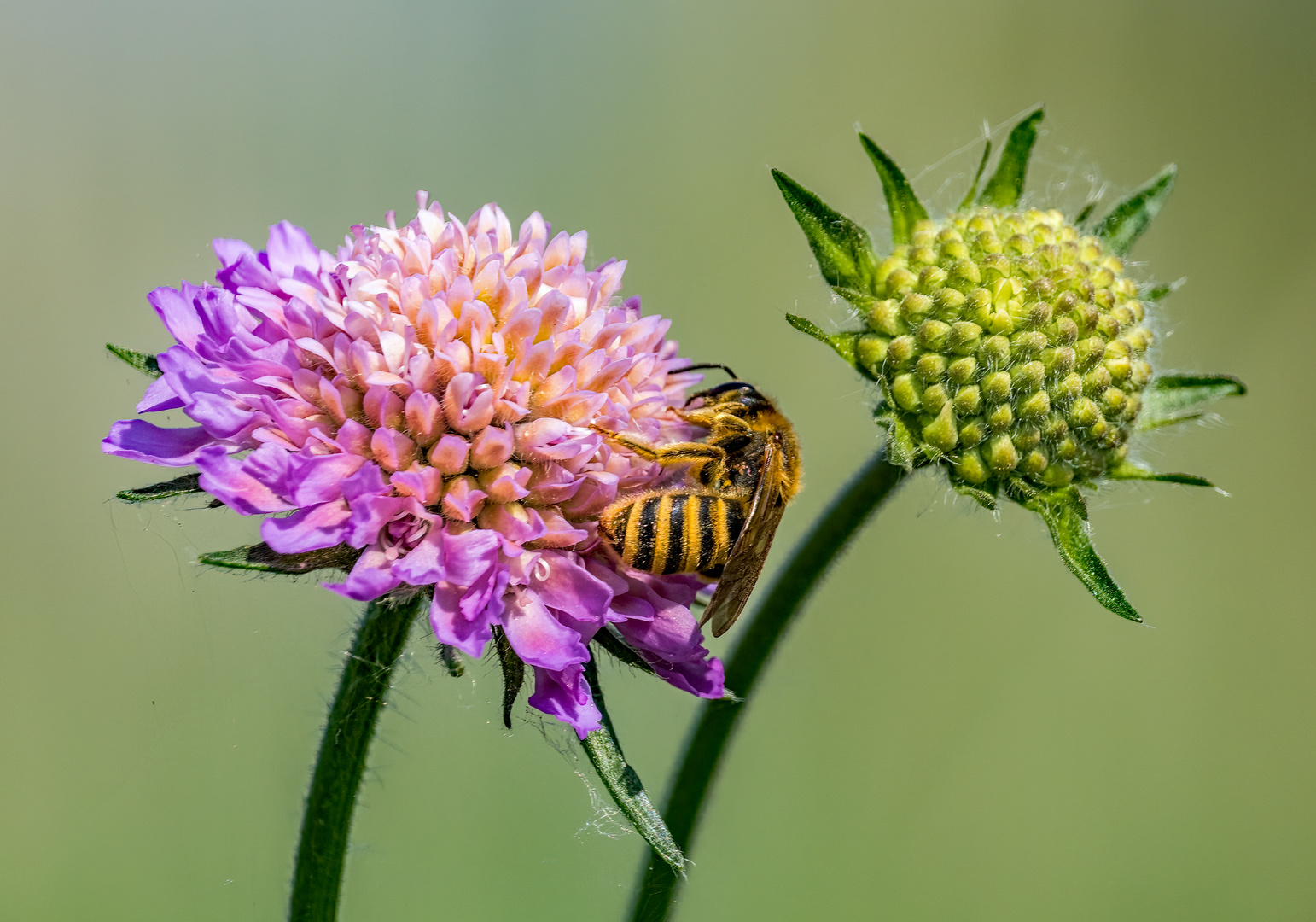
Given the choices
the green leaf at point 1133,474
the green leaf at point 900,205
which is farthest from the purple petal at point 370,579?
the green leaf at point 1133,474

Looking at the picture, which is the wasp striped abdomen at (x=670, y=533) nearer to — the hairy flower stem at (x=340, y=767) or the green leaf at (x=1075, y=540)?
the hairy flower stem at (x=340, y=767)

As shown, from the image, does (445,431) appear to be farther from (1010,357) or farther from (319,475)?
(1010,357)

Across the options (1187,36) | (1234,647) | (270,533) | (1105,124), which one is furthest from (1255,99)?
(270,533)

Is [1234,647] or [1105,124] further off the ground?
[1105,124]

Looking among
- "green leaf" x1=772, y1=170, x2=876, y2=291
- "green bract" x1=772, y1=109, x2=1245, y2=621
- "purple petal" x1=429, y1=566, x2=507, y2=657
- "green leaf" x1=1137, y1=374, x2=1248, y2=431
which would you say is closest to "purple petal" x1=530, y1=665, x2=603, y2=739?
"purple petal" x1=429, y1=566, x2=507, y2=657

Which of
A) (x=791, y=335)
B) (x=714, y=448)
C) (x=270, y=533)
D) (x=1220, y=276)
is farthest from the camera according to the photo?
(x=1220, y=276)

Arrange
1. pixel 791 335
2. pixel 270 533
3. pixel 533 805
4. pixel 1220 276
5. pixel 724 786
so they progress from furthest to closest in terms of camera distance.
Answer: pixel 1220 276
pixel 791 335
pixel 724 786
pixel 533 805
pixel 270 533

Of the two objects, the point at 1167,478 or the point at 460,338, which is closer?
the point at 460,338

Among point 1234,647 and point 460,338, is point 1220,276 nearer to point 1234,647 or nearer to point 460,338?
point 1234,647

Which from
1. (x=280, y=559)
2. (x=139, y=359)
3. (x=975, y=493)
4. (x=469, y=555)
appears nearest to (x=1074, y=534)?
(x=975, y=493)

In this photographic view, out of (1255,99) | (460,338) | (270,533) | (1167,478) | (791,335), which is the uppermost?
(1255,99)
